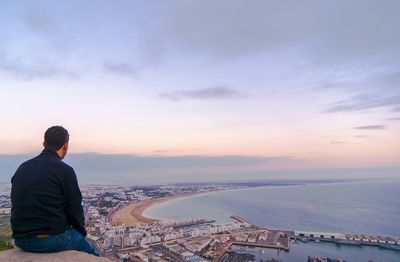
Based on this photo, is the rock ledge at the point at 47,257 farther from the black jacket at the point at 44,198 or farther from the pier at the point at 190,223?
the pier at the point at 190,223

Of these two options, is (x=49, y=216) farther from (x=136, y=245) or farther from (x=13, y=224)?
(x=136, y=245)

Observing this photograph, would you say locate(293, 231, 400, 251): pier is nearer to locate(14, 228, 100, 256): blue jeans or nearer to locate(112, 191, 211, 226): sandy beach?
locate(112, 191, 211, 226): sandy beach

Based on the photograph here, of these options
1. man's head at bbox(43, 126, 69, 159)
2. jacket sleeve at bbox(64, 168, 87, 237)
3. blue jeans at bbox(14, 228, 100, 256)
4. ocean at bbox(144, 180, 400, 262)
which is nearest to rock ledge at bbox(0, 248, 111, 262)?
blue jeans at bbox(14, 228, 100, 256)

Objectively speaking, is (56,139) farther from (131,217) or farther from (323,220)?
(323,220)

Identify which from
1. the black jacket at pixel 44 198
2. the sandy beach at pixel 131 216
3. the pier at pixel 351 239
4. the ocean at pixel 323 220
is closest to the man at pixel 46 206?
the black jacket at pixel 44 198

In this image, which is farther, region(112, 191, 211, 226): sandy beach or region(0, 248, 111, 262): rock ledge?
region(112, 191, 211, 226): sandy beach

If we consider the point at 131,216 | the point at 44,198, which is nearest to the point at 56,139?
the point at 44,198
